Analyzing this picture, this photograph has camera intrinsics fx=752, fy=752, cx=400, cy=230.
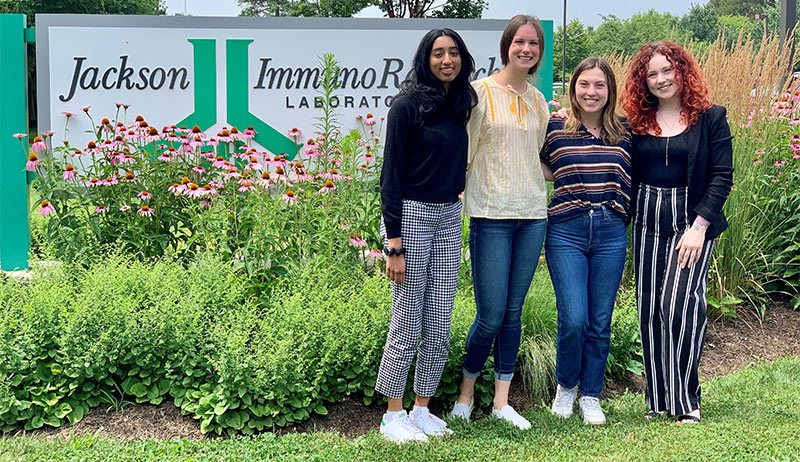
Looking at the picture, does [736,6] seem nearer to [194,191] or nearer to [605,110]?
[194,191]

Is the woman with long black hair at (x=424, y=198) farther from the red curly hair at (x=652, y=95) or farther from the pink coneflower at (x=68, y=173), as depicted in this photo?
the pink coneflower at (x=68, y=173)

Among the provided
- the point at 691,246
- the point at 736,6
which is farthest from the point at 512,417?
the point at 736,6

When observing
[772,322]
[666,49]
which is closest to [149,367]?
[666,49]

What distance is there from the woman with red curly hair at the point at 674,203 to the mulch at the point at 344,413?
0.79 meters

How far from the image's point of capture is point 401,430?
Result: 3.47 meters

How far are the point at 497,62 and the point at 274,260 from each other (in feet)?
9.28

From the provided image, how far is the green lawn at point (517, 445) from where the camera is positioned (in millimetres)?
3293

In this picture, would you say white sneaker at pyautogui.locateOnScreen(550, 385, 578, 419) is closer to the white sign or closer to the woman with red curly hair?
the woman with red curly hair

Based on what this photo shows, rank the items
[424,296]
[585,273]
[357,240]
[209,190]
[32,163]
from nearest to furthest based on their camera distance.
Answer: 1. [424,296]
2. [585,273]
3. [357,240]
4. [209,190]
5. [32,163]

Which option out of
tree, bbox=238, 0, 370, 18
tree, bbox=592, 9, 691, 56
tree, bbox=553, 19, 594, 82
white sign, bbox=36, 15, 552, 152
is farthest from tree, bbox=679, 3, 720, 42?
white sign, bbox=36, 15, 552, 152

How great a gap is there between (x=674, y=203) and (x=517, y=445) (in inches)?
52.6

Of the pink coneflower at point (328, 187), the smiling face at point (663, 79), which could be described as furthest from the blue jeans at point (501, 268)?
the pink coneflower at point (328, 187)

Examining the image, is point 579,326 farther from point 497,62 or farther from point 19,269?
point 19,269

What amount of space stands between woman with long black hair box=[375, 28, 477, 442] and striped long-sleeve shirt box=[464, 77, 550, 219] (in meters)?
0.11
